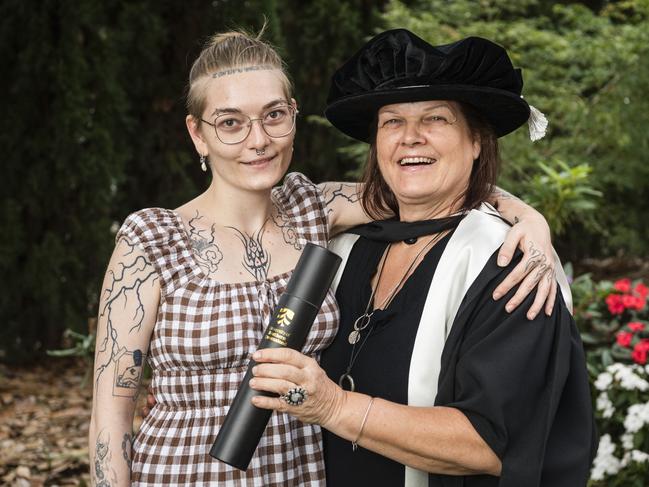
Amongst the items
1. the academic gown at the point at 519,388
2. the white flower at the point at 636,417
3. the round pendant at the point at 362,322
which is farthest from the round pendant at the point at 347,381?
the white flower at the point at 636,417

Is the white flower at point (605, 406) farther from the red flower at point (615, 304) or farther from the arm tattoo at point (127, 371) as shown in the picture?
the arm tattoo at point (127, 371)

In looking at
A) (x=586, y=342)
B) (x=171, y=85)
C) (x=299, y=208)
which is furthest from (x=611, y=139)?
(x=299, y=208)

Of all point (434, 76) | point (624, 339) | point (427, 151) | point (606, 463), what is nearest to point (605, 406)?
point (606, 463)

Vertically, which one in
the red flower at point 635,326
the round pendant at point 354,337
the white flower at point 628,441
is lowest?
the white flower at point 628,441

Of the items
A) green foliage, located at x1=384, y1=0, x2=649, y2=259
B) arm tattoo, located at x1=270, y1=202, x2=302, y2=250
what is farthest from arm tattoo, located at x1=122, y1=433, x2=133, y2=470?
green foliage, located at x1=384, y1=0, x2=649, y2=259

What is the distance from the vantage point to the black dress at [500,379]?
1.89 metres

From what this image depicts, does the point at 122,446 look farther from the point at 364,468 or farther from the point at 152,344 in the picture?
the point at 364,468

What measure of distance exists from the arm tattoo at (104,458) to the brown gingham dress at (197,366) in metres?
0.07

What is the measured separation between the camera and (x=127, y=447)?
2.26 m

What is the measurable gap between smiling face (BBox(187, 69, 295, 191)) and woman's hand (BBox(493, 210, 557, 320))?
2.26 ft

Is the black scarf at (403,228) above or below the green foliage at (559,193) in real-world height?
below

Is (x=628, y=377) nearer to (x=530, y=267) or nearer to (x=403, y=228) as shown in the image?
(x=403, y=228)

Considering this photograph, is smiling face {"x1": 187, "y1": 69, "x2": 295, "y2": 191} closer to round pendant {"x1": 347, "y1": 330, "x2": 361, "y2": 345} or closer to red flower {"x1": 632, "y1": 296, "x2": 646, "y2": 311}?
round pendant {"x1": 347, "y1": 330, "x2": 361, "y2": 345}

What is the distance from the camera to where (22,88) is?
17.7 ft
